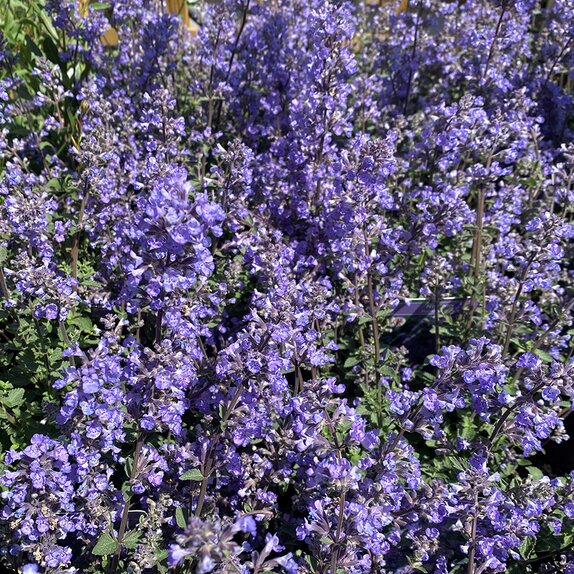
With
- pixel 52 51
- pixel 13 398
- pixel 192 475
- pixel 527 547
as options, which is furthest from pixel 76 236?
pixel 527 547

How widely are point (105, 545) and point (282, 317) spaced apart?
48.0 inches

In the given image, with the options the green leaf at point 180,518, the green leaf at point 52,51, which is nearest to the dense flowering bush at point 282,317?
the green leaf at point 180,518

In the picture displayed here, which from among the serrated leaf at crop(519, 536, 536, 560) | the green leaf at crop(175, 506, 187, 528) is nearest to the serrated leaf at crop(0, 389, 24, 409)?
the green leaf at crop(175, 506, 187, 528)

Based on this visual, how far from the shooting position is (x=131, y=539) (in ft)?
8.99

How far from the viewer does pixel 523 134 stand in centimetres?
427

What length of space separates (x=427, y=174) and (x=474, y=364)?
9.12 ft

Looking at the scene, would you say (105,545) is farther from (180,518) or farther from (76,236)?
(76,236)

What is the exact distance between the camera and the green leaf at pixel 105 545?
2.69 m

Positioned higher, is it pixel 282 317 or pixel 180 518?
pixel 282 317

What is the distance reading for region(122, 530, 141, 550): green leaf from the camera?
8.94ft

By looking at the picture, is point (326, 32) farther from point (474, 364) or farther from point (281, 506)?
point (281, 506)

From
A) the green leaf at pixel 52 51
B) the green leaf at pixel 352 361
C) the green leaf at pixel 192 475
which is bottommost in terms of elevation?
the green leaf at pixel 192 475

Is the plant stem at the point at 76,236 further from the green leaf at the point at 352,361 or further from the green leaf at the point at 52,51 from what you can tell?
the green leaf at the point at 52,51

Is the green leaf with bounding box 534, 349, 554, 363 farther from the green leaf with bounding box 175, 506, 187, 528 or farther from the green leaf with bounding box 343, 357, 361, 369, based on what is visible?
the green leaf with bounding box 175, 506, 187, 528
